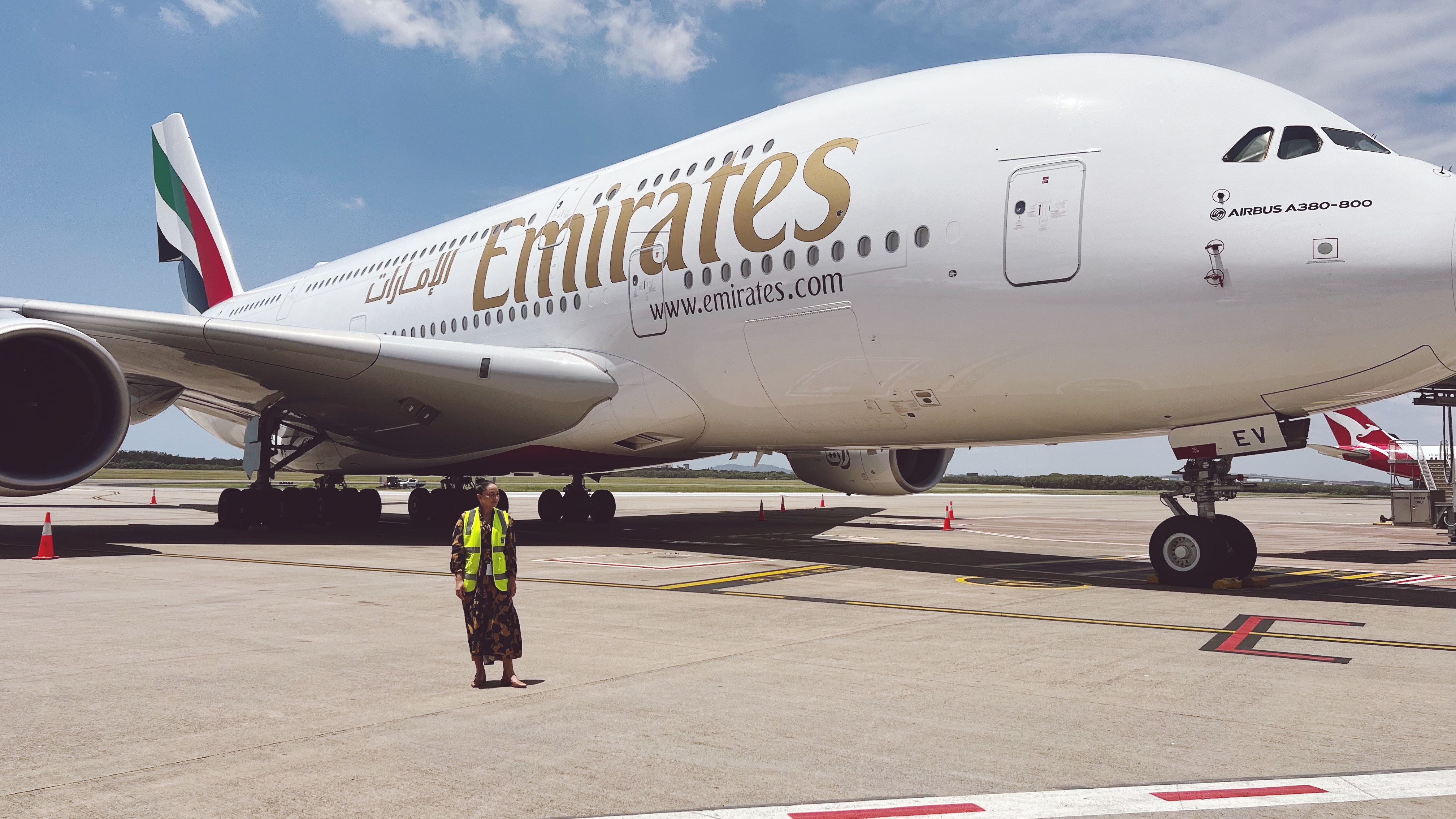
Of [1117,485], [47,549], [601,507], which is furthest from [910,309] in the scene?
[1117,485]

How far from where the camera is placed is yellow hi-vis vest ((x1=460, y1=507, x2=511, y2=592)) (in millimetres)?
5188

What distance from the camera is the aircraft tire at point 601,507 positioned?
757 inches

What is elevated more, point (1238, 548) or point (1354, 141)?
point (1354, 141)

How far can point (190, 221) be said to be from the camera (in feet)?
82.3

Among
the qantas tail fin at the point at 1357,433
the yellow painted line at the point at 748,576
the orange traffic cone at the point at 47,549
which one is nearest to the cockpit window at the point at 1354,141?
the yellow painted line at the point at 748,576

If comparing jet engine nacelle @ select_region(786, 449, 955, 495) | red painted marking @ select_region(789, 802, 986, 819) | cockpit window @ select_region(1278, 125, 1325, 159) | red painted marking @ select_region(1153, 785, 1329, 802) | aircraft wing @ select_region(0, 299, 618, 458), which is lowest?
red painted marking @ select_region(789, 802, 986, 819)

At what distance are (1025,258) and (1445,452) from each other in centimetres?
2125

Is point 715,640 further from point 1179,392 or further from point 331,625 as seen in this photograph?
point 1179,392

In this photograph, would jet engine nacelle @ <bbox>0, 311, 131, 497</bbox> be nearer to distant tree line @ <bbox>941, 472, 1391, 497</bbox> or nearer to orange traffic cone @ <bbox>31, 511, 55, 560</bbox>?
orange traffic cone @ <bbox>31, 511, 55, 560</bbox>

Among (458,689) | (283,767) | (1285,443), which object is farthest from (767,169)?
(283,767)

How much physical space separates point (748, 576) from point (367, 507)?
984 cm

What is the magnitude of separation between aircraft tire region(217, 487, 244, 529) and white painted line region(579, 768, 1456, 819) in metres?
15.0

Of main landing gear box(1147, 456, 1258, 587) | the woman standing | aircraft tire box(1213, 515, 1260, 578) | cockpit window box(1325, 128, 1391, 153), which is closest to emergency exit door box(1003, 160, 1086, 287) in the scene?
cockpit window box(1325, 128, 1391, 153)

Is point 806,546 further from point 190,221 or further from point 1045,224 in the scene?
point 190,221
